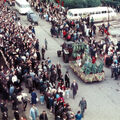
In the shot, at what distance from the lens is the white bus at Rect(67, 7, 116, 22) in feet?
129

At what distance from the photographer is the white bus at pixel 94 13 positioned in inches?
1549

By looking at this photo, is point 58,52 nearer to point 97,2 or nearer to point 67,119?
point 67,119

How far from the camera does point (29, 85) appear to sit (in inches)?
810

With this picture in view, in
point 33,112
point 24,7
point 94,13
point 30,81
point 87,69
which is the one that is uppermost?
point 24,7

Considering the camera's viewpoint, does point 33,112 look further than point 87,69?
No

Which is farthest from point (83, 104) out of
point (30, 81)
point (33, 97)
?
point (30, 81)

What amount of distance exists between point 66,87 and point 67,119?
18.7ft

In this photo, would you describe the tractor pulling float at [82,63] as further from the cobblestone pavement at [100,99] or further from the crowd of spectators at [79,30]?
the crowd of spectators at [79,30]

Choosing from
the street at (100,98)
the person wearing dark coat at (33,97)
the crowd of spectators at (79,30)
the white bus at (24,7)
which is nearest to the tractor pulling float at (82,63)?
the street at (100,98)

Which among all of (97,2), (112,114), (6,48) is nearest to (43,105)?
(112,114)

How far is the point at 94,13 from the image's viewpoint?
39938 mm

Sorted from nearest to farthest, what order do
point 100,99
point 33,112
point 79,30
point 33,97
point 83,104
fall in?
1. point 33,112
2. point 83,104
3. point 33,97
4. point 100,99
5. point 79,30

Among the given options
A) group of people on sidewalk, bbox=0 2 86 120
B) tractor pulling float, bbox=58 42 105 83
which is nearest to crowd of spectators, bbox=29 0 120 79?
tractor pulling float, bbox=58 42 105 83

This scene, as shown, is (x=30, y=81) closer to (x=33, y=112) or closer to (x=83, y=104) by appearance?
(x=33, y=112)
